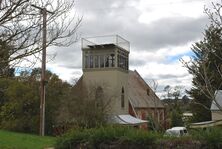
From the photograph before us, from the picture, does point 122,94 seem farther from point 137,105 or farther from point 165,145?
point 165,145

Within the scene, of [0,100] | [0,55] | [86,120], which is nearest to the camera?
[0,55]

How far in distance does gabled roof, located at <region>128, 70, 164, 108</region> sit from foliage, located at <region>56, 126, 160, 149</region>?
4263cm

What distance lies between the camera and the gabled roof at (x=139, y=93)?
198 feet

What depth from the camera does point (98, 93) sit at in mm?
45719

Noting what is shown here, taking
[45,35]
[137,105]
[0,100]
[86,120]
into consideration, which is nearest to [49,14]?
[45,35]

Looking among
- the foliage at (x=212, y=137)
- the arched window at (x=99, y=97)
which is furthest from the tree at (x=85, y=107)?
the foliage at (x=212, y=137)

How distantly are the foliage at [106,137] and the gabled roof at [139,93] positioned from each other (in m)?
42.6

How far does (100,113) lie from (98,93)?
12.5 feet

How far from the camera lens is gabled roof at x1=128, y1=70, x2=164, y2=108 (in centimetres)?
6028

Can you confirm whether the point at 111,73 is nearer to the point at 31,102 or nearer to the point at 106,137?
the point at 31,102

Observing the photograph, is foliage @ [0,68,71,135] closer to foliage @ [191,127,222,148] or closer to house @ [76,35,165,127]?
house @ [76,35,165,127]

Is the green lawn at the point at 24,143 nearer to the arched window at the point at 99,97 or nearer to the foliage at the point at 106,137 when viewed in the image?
the foliage at the point at 106,137

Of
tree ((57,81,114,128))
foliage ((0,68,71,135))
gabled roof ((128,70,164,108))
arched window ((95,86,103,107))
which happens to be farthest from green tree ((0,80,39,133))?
gabled roof ((128,70,164,108))

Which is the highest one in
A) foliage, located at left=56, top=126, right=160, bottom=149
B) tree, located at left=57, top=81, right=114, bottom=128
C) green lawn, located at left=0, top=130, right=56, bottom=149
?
tree, located at left=57, top=81, right=114, bottom=128
